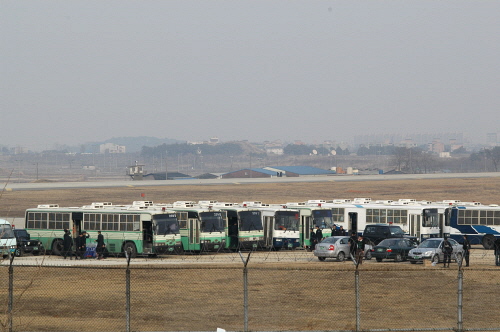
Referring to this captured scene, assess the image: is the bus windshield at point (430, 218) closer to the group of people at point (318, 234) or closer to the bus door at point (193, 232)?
the group of people at point (318, 234)

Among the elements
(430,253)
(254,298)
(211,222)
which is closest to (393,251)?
(430,253)

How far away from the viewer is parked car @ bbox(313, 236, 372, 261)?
4081cm

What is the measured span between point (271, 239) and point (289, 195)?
62.8 meters

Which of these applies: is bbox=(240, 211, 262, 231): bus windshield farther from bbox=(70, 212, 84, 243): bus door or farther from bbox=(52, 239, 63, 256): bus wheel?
bbox=(52, 239, 63, 256): bus wheel

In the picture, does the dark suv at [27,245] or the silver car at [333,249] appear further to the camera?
the dark suv at [27,245]

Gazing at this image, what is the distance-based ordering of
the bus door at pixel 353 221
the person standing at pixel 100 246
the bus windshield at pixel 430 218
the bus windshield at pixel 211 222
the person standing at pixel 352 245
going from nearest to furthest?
the person standing at pixel 352 245
the person standing at pixel 100 246
the bus windshield at pixel 211 222
the bus windshield at pixel 430 218
the bus door at pixel 353 221

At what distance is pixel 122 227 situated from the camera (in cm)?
4359

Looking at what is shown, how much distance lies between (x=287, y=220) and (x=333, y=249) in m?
9.09

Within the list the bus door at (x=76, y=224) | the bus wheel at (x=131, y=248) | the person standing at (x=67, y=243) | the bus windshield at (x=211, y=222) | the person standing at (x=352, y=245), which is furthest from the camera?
the bus windshield at (x=211, y=222)

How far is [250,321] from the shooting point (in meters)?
22.3

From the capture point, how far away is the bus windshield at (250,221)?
159 ft

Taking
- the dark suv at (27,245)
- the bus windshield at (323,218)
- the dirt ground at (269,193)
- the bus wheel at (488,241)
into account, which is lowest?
the dirt ground at (269,193)

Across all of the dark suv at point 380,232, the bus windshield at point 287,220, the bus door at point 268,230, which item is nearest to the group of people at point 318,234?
the bus windshield at point 287,220

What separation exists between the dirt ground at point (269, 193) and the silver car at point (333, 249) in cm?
5421
